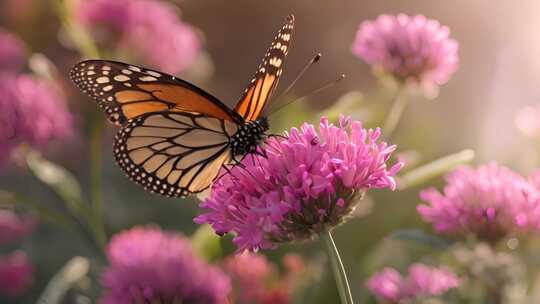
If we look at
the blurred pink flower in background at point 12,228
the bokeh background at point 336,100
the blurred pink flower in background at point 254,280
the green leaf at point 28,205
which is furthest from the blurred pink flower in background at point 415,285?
the blurred pink flower in background at point 12,228

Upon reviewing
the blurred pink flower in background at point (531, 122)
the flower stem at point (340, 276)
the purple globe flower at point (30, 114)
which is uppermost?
the blurred pink flower in background at point (531, 122)

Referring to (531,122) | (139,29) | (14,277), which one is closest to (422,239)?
(531,122)

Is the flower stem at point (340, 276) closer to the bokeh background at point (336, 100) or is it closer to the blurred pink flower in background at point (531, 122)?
the bokeh background at point (336, 100)

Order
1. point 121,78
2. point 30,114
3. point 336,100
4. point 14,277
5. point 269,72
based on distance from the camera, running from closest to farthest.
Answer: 1. point 269,72
2. point 121,78
3. point 30,114
4. point 14,277
5. point 336,100

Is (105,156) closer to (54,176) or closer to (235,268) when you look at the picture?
(54,176)

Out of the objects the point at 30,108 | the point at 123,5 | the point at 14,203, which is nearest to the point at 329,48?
the point at 123,5

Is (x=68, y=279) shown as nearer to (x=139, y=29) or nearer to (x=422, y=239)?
(x=139, y=29)

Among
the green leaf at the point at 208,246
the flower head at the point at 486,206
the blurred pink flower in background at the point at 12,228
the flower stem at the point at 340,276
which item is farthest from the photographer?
the blurred pink flower in background at the point at 12,228

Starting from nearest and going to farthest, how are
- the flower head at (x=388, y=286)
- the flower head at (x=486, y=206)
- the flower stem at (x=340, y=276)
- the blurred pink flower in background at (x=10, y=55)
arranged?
the flower stem at (x=340, y=276) → the flower head at (x=486, y=206) → the flower head at (x=388, y=286) → the blurred pink flower in background at (x=10, y=55)
